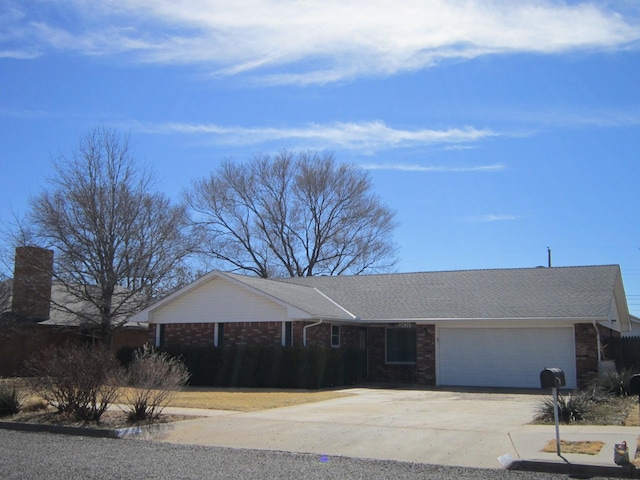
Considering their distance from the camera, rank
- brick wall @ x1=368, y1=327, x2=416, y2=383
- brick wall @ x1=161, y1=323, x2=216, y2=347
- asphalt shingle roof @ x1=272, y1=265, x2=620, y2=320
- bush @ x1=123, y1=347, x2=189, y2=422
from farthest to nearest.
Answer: brick wall @ x1=368, y1=327, x2=416, y2=383 → brick wall @ x1=161, y1=323, x2=216, y2=347 → asphalt shingle roof @ x1=272, y1=265, x2=620, y2=320 → bush @ x1=123, y1=347, x2=189, y2=422

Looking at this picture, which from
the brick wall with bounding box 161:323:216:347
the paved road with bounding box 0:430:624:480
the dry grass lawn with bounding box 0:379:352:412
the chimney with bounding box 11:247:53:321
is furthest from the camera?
the chimney with bounding box 11:247:53:321

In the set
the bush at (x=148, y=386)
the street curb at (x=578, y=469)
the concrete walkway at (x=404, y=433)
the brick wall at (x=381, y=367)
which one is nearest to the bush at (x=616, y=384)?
the concrete walkway at (x=404, y=433)

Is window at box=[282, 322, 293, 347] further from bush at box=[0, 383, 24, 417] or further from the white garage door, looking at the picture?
bush at box=[0, 383, 24, 417]

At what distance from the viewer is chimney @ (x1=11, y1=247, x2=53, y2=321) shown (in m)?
29.7

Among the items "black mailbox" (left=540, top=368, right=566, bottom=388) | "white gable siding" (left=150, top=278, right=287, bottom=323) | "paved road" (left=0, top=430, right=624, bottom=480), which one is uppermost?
"white gable siding" (left=150, top=278, right=287, bottom=323)

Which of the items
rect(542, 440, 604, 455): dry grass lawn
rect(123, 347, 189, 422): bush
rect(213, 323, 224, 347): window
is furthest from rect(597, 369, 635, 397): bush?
rect(213, 323, 224, 347): window

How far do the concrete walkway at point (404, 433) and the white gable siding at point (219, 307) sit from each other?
809cm

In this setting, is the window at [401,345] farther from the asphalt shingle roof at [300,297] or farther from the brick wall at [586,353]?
the brick wall at [586,353]

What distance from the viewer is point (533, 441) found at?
11.6 meters

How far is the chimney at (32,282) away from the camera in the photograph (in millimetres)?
29703

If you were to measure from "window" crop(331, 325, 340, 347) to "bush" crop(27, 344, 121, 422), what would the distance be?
1321cm

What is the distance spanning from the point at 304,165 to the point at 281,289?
67.2 feet

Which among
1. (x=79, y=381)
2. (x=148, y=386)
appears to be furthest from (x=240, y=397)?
(x=79, y=381)

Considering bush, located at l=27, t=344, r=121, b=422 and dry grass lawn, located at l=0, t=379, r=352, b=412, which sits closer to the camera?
bush, located at l=27, t=344, r=121, b=422
